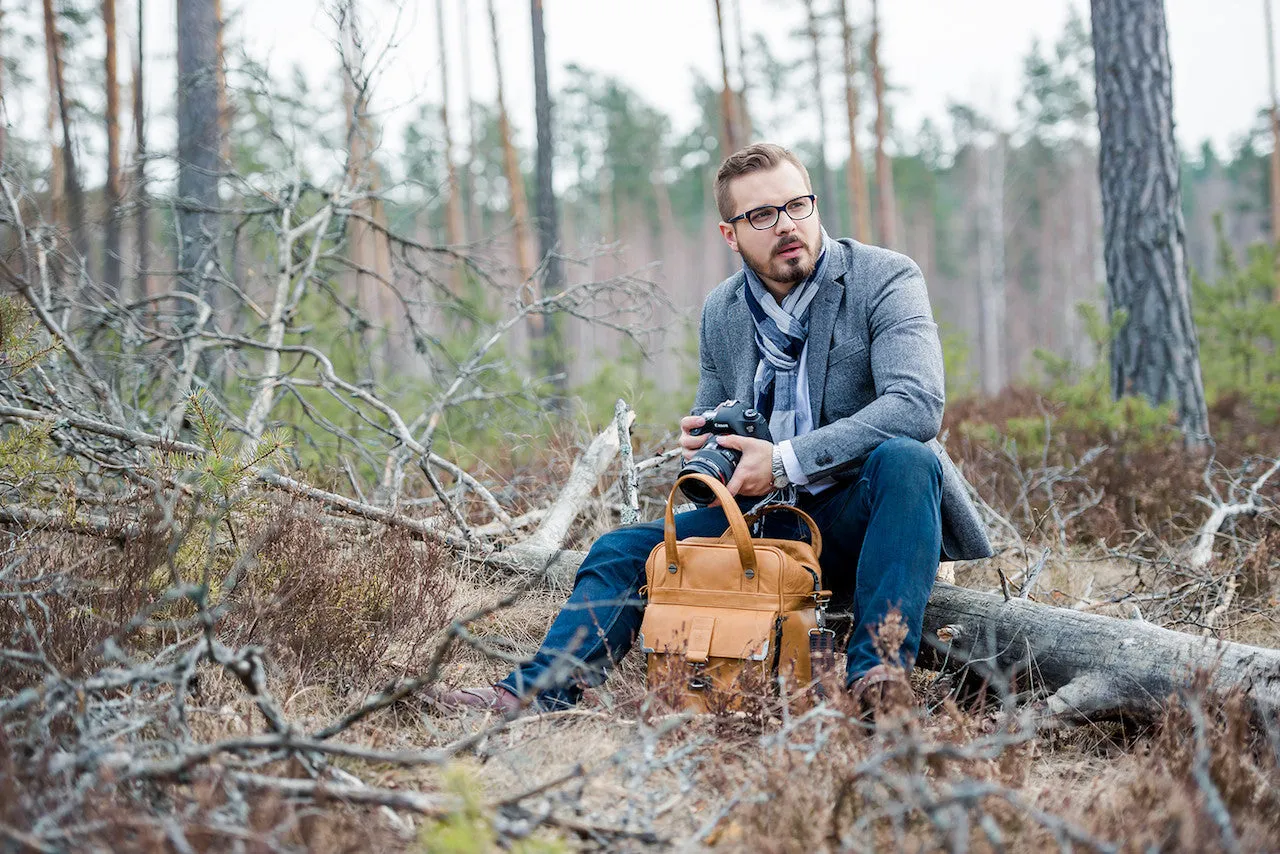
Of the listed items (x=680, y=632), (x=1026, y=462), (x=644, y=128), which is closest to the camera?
(x=680, y=632)

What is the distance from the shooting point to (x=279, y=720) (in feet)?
6.06

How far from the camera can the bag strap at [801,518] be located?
9.12ft

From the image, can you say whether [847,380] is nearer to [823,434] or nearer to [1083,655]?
[823,434]

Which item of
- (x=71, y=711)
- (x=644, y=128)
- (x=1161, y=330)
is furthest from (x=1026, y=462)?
(x=644, y=128)

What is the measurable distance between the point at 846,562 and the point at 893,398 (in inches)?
22.1

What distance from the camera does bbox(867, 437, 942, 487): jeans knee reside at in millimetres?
2646

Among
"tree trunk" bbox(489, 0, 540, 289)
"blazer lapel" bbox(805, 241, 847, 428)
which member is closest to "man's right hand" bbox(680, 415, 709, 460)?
"blazer lapel" bbox(805, 241, 847, 428)

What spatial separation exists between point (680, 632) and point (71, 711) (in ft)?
4.78

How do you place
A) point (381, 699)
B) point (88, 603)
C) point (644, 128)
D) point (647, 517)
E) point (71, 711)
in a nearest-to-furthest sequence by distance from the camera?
point (381, 699) → point (71, 711) → point (88, 603) → point (647, 517) → point (644, 128)

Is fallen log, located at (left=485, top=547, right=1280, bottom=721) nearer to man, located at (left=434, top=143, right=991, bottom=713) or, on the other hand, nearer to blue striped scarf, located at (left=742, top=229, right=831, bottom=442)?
man, located at (left=434, top=143, right=991, bottom=713)

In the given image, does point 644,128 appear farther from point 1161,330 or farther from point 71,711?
point 71,711

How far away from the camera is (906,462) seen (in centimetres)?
265

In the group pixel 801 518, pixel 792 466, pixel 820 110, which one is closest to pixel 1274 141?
pixel 820 110

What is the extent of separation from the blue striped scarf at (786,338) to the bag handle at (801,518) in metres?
0.28
